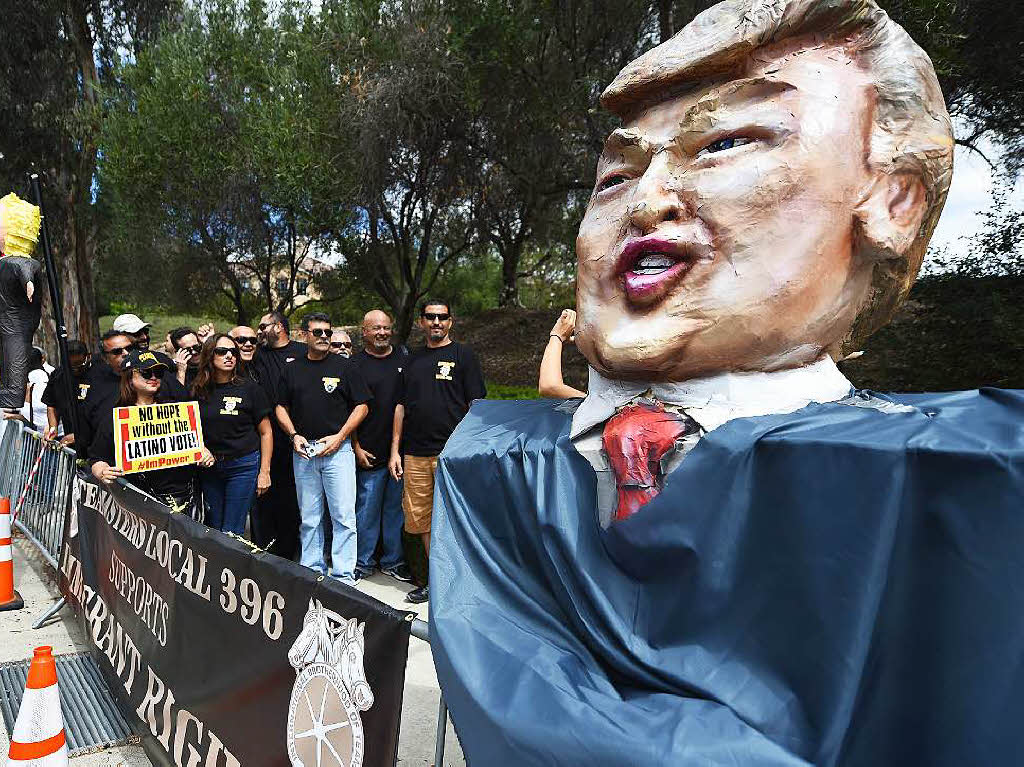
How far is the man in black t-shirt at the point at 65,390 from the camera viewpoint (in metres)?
5.59

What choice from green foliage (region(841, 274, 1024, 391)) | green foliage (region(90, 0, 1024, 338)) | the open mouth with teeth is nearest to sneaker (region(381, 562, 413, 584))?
the open mouth with teeth

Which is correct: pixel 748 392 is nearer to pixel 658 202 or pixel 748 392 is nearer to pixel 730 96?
pixel 658 202

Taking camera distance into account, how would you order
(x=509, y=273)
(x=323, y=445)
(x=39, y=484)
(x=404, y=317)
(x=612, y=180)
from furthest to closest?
(x=509, y=273), (x=404, y=317), (x=39, y=484), (x=323, y=445), (x=612, y=180)

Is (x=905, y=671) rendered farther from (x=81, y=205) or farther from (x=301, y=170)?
(x=81, y=205)

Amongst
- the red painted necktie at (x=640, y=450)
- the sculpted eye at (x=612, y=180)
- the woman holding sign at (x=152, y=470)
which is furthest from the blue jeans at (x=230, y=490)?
the red painted necktie at (x=640, y=450)

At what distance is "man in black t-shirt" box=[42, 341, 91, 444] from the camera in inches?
220

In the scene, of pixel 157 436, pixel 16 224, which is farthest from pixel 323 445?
pixel 16 224

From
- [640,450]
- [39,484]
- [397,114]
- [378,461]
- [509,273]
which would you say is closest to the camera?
[640,450]

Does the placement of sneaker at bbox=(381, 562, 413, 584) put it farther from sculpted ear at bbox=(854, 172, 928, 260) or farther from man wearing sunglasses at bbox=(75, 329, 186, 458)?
sculpted ear at bbox=(854, 172, 928, 260)

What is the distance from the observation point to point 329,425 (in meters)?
4.99

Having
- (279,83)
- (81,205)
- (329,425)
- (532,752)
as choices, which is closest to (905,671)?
(532,752)

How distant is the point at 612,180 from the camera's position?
2.00 m

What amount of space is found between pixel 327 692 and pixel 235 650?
0.60m

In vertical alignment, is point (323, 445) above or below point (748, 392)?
→ below
